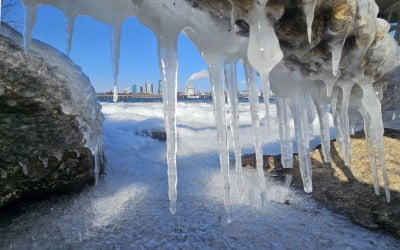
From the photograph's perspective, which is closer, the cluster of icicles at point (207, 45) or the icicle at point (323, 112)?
the cluster of icicles at point (207, 45)

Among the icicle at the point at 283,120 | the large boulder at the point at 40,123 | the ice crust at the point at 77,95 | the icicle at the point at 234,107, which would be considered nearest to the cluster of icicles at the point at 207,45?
the icicle at the point at 234,107

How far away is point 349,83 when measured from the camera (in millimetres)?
2814

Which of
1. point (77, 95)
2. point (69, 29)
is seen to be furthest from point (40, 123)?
point (69, 29)

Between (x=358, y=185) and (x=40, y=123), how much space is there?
396 centimetres

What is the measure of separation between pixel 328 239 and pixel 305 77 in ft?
5.24

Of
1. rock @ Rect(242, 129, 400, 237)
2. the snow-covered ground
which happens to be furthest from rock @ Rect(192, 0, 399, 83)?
the snow-covered ground

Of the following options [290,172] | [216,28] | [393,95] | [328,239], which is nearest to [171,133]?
[216,28]

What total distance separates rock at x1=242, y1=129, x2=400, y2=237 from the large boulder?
301cm

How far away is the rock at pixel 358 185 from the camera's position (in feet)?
9.29

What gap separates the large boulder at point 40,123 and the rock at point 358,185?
301cm

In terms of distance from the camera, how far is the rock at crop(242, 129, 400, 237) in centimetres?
283

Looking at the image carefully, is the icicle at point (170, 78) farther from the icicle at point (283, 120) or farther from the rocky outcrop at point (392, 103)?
the rocky outcrop at point (392, 103)

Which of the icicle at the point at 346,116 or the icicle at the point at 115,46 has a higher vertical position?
the icicle at the point at 115,46

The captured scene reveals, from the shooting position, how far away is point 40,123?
2963mm
